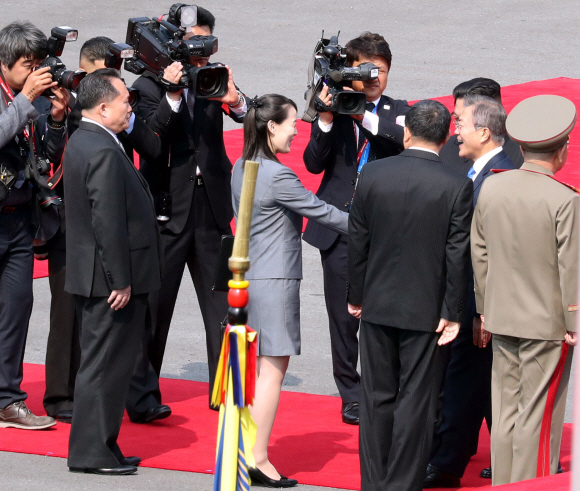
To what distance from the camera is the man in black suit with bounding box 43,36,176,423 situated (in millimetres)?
5516

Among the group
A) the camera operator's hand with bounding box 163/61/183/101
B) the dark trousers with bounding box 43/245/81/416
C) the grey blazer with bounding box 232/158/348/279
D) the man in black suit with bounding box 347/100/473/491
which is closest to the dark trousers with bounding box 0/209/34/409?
the dark trousers with bounding box 43/245/81/416

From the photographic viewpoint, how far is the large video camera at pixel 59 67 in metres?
5.24

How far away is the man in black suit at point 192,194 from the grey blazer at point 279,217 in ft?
3.37

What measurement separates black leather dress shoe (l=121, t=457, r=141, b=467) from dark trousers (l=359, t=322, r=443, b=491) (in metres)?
1.15

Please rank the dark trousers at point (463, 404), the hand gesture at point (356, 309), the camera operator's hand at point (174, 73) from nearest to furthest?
the hand gesture at point (356, 309) < the dark trousers at point (463, 404) < the camera operator's hand at point (174, 73)

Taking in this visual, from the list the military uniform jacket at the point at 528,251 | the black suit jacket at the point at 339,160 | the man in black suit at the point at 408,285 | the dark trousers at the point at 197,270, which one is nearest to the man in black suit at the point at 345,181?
the black suit jacket at the point at 339,160

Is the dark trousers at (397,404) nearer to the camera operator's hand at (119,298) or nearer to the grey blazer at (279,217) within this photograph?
the grey blazer at (279,217)

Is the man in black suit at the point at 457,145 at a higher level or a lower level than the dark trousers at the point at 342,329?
higher

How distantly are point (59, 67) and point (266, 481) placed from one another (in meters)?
2.36

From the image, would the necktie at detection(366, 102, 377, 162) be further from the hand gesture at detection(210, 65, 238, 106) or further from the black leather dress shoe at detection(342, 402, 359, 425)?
the black leather dress shoe at detection(342, 402, 359, 425)

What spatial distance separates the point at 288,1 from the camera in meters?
20.8

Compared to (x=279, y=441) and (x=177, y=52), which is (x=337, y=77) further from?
(x=279, y=441)

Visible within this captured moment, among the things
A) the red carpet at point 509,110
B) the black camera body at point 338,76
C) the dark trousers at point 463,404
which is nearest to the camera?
the dark trousers at point 463,404

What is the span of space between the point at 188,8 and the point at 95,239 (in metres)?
1.59
